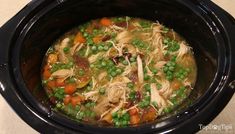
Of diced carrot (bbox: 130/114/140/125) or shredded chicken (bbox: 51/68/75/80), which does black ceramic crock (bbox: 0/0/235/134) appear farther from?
diced carrot (bbox: 130/114/140/125)

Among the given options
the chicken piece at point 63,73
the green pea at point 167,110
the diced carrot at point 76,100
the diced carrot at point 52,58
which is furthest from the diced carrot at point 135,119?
the diced carrot at point 52,58

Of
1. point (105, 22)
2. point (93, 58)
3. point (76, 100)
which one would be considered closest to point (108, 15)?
point (105, 22)

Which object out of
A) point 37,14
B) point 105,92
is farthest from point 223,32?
point 37,14

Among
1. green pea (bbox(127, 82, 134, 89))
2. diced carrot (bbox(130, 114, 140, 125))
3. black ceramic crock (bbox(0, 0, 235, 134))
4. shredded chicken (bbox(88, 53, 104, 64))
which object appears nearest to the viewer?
black ceramic crock (bbox(0, 0, 235, 134))

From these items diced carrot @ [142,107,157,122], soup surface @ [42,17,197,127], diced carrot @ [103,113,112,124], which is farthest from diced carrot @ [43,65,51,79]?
diced carrot @ [142,107,157,122]

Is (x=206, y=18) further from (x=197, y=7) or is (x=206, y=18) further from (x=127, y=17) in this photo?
(x=127, y=17)

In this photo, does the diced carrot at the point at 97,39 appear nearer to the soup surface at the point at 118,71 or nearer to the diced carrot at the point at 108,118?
the soup surface at the point at 118,71

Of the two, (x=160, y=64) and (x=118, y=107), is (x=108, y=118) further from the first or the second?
(x=160, y=64)
